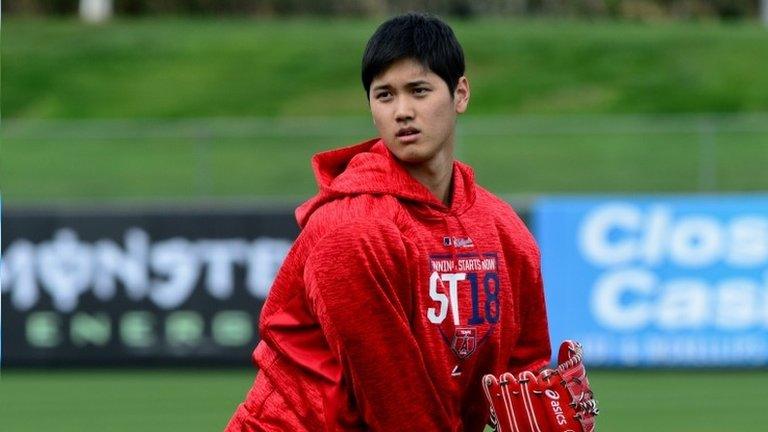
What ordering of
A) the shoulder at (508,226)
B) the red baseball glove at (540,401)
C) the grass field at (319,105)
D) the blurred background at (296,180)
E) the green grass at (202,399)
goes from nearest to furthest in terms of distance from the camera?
the red baseball glove at (540,401)
the shoulder at (508,226)
the green grass at (202,399)
the blurred background at (296,180)
the grass field at (319,105)

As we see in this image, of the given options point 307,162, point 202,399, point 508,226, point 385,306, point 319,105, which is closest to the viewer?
point 385,306

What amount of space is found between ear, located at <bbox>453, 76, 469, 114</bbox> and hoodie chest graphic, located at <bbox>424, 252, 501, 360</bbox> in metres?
0.42

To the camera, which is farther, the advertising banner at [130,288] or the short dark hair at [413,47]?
the advertising banner at [130,288]

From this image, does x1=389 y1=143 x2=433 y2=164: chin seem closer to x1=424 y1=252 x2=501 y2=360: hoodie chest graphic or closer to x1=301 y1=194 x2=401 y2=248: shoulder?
x1=301 y1=194 x2=401 y2=248: shoulder

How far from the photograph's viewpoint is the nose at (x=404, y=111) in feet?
14.1

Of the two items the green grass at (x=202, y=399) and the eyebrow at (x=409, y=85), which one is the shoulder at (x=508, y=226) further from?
the green grass at (x=202, y=399)

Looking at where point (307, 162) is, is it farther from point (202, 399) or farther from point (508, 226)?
point (508, 226)

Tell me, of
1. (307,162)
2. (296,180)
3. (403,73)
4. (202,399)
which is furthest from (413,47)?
(296,180)

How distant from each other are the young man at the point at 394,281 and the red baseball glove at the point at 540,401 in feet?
0.34

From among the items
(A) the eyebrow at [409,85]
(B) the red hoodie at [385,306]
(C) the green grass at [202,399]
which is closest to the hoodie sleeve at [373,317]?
(B) the red hoodie at [385,306]

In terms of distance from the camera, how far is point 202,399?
12.1m

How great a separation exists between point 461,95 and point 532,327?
0.72m

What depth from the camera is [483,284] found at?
4434 millimetres

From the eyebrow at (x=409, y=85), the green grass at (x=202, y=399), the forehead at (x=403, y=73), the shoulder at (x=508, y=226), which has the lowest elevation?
the green grass at (x=202, y=399)
